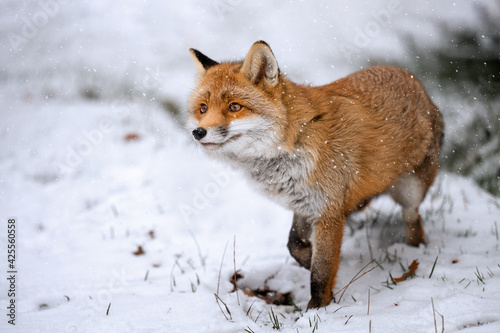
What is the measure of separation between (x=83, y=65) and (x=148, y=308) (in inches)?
238

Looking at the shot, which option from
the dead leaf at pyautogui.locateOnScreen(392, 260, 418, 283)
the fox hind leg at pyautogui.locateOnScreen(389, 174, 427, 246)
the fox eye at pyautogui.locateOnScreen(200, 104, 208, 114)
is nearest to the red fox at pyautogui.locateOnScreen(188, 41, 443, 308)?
the fox eye at pyautogui.locateOnScreen(200, 104, 208, 114)

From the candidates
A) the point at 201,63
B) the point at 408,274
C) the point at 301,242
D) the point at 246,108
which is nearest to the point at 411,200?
the point at 408,274

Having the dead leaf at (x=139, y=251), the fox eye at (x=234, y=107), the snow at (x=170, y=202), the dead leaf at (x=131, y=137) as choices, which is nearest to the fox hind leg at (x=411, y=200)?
the snow at (x=170, y=202)

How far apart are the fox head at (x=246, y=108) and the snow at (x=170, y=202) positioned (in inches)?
18.0

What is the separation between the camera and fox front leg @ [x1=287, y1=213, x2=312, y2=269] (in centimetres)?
272

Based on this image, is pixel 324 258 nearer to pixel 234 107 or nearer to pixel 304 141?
pixel 304 141

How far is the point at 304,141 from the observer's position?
2.32 metres

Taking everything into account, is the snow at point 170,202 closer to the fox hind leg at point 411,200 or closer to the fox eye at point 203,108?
the fox hind leg at point 411,200

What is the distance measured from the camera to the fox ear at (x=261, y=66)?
2.24 m

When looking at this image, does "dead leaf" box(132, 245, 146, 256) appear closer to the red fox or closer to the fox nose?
the red fox

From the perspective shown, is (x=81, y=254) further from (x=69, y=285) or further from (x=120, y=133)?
(x=120, y=133)

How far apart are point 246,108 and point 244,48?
4521mm

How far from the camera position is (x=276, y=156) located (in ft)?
7.62

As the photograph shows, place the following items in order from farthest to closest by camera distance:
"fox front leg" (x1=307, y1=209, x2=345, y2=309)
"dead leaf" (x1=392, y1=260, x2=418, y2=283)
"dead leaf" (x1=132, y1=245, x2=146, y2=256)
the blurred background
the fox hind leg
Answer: the blurred background → "dead leaf" (x1=132, y1=245, x2=146, y2=256) → the fox hind leg → "dead leaf" (x1=392, y1=260, x2=418, y2=283) → "fox front leg" (x1=307, y1=209, x2=345, y2=309)
